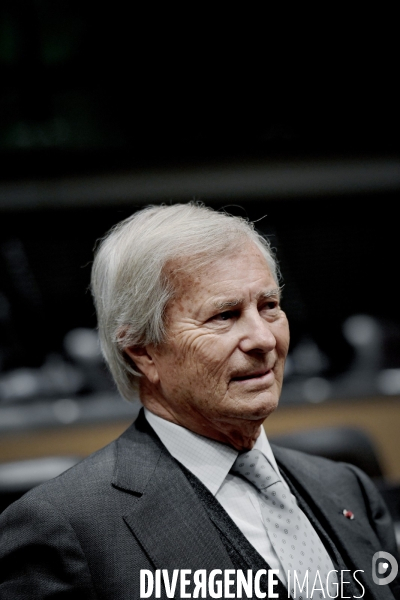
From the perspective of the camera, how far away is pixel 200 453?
143 centimetres

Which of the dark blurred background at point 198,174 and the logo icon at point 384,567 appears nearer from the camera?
the logo icon at point 384,567

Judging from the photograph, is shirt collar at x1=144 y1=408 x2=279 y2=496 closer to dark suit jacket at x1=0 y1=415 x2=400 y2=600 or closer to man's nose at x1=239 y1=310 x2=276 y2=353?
dark suit jacket at x1=0 y1=415 x2=400 y2=600

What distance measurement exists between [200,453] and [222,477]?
0.07 meters

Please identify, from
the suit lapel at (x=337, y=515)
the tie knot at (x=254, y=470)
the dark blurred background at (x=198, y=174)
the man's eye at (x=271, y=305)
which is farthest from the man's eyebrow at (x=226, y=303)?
the dark blurred background at (x=198, y=174)

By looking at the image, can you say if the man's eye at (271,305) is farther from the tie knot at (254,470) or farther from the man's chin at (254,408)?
the tie knot at (254,470)

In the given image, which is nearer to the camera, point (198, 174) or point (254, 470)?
point (254, 470)

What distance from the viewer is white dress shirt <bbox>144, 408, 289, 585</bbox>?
1367mm

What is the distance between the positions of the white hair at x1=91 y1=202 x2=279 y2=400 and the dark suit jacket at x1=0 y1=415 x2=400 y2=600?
243mm

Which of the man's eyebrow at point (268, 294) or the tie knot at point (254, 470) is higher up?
the man's eyebrow at point (268, 294)

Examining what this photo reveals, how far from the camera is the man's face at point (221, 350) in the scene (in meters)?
1.38

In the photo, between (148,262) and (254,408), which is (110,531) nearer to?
(254,408)

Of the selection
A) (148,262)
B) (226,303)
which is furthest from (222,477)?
(148,262)

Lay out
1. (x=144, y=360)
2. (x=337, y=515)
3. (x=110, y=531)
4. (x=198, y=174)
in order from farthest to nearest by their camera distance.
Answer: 1. (x=198, y=174)
2. (x=337, y=515)
3. (x=144, y=360)
4. (x=110, y=531)

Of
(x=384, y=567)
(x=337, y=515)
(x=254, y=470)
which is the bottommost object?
(x=384, y=567)
